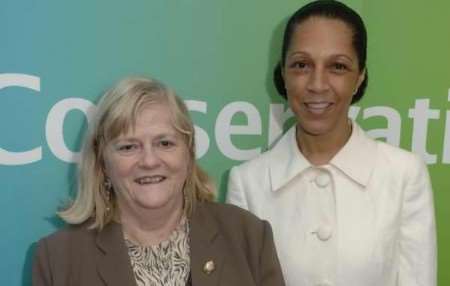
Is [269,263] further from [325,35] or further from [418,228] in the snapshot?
[325,35]

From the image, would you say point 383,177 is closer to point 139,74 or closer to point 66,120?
point 139,74

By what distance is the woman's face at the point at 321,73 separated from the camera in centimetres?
157

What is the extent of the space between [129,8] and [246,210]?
696mm

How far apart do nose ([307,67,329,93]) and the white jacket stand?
0.21m

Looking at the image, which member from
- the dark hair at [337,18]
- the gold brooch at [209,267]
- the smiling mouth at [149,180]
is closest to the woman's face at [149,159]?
the smiling mouth at [149,180]

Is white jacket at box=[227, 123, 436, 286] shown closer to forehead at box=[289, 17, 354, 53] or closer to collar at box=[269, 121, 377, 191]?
collar at box=[269, 121, 377, 191]

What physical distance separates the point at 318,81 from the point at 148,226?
2.04ft

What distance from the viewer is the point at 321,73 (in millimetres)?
1570

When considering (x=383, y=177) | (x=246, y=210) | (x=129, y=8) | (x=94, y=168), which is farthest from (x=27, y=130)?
(x=383, y=177)

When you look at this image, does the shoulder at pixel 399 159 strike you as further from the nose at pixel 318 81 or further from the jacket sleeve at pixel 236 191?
the jacket sleeve at pixel 236 191

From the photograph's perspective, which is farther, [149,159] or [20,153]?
[20,153]

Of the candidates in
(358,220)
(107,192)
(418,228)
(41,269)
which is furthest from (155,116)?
(418,228)

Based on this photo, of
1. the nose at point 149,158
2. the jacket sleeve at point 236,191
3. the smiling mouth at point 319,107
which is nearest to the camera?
the nose at point 149,158

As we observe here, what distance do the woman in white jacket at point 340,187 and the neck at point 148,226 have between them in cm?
32
